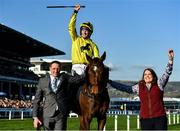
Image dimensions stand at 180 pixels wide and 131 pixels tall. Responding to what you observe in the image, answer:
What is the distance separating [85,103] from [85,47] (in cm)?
123

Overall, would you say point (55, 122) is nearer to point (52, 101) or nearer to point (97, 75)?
point (52, 101)

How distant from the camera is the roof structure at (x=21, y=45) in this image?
67.7 m

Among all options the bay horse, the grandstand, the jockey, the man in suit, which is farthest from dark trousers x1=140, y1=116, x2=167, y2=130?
the grandstand

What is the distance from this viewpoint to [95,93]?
28.7 feet

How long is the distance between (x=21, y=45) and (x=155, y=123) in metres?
70.4

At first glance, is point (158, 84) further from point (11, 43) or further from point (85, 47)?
point (11, 43)

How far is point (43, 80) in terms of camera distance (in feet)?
26.9

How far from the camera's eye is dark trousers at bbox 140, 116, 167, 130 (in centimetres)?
819

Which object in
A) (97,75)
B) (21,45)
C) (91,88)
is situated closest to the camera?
(97,75)


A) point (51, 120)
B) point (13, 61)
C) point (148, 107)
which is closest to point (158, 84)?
point (148, 107)

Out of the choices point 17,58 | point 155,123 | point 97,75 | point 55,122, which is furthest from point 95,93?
point 17,58

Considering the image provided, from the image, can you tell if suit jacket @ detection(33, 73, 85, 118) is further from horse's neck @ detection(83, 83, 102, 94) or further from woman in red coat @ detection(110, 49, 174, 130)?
woman in red coat @ detection(110, 49, 174, 130)

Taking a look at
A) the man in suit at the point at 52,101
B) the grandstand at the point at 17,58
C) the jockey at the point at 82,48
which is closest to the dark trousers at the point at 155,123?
the man in suit at the point at 52,101

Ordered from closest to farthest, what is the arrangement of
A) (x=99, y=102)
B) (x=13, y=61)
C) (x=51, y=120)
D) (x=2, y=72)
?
(x=51, y=120)
(x=99, y=102)
(x=2, y=72)
(x=13, y=61)
